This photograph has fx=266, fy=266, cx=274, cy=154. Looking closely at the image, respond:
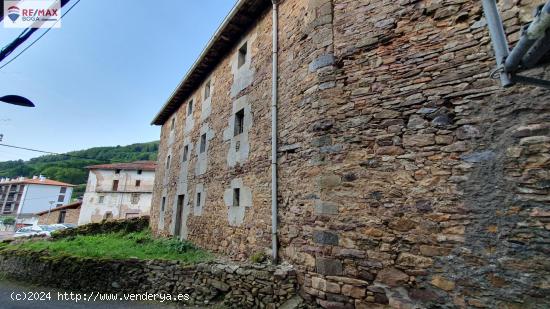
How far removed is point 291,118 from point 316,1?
7.01 feet

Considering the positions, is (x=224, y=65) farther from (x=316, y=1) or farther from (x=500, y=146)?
(x=500, y=146)

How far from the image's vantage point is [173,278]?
16.7 ft

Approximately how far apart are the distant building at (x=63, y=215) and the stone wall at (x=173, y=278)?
29.0 metres

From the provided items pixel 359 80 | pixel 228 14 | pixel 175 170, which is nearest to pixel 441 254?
pixel 359 80

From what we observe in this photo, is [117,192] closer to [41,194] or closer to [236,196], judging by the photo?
[236,196]

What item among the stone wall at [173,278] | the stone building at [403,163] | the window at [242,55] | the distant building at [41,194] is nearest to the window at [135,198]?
the stone wall at [173,278]

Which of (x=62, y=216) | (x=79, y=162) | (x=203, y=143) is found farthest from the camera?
(x=79, y=162)

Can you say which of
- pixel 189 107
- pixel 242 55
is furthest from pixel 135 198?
pixel 242 55

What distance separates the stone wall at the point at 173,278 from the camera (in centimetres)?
415

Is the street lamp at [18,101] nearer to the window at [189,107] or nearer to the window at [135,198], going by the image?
the window at [189,107]

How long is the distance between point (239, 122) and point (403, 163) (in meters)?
4.60

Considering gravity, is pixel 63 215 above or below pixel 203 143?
below

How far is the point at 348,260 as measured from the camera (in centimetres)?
362

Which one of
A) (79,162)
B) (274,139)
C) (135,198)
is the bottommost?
(274,139)
